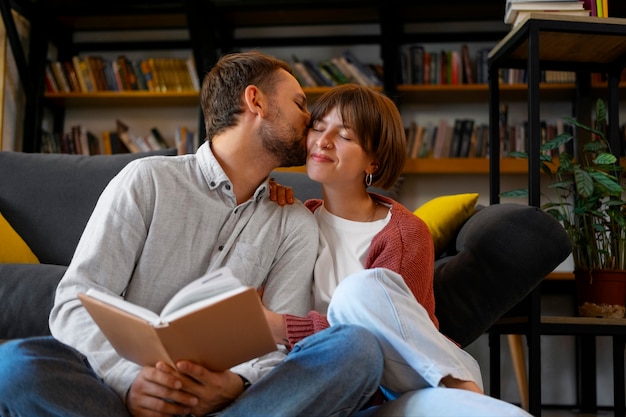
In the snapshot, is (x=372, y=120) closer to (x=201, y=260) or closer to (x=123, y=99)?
(x=201, y=260)

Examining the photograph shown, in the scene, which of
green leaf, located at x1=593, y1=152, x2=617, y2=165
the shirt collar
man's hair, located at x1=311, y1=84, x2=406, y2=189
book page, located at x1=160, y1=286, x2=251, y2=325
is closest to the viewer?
book page, located at x1=160, y1=286, x2=251, y2=325

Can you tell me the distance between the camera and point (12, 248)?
2498 millimetres

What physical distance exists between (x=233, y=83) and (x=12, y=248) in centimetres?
106

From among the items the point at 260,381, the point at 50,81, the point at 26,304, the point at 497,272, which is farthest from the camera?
the point at 50,81

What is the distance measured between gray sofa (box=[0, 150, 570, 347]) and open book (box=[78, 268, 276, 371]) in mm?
810

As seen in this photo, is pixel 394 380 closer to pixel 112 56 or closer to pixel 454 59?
pixel 454 59

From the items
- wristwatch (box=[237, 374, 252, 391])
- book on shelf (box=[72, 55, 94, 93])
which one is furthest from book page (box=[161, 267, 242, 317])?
book on shelf (box=[72, 55, 94, 93])

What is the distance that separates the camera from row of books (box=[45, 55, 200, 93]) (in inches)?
171

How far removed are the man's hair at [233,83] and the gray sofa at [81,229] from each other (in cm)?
64

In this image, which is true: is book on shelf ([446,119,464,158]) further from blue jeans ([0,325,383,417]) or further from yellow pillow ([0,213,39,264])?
blue jeans ([0,325,383,417])

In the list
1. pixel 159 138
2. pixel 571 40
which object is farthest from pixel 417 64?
pixel 571 40

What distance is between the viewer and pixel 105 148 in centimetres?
443

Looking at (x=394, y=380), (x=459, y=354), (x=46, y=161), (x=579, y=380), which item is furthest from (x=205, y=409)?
(x=579, y=380)

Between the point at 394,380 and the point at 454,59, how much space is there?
116 inches
